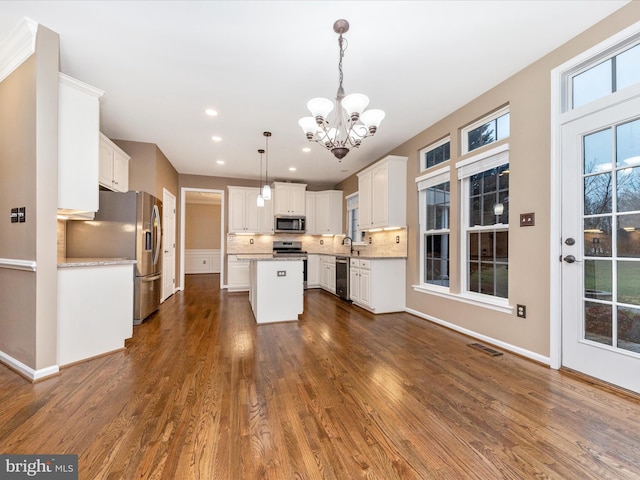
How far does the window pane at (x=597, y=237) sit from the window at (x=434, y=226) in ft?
5.24

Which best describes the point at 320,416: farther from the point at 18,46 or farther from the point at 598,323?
the point at 18,46

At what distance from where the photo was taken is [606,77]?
2.19 meters

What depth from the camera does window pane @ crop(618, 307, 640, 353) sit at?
78.9 inches

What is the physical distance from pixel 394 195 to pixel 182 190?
15.9ft

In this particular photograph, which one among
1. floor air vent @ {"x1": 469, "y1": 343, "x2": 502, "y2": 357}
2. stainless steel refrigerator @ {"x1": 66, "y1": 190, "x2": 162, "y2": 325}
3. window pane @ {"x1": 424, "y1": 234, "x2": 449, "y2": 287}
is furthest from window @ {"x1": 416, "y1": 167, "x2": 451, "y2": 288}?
stainless steel refrigerator @ {"x1": 66, "y1": 190, "x2": 162, "y2": 325}

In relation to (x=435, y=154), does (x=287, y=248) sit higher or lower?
lower

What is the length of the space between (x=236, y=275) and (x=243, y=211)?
154cm

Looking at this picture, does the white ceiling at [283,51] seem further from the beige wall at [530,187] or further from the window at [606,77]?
the window at [606,77]

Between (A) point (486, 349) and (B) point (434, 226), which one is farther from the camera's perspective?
(B) point (434, 226)

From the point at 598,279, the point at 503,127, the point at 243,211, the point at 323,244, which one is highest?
the point at 503,127

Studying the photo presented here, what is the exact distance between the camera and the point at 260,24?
214 centimetres

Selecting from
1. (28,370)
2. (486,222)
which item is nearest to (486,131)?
(486,222)

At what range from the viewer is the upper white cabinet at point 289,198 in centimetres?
679

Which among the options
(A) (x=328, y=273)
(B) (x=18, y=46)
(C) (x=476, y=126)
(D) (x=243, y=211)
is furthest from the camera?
(D) (x=243, y=211)
